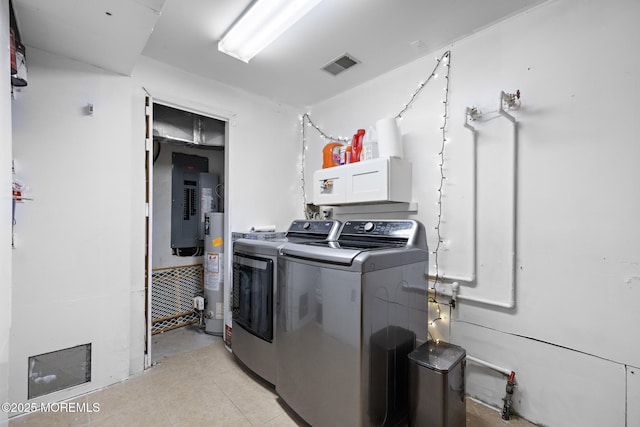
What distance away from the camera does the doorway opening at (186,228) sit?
2940 mm

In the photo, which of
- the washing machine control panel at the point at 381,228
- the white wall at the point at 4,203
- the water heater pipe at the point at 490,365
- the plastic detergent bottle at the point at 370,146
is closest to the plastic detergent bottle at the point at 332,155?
the plastic detergent bottle at the point at 370,146

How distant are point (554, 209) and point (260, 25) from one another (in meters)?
2.22

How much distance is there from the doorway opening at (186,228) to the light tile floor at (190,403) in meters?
0.57

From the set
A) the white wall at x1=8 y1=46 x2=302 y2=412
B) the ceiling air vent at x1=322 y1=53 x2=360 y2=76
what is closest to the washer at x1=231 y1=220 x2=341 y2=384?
the white wall at x1=8 y1=46 x2=302 y2=412

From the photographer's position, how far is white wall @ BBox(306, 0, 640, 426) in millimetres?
1426

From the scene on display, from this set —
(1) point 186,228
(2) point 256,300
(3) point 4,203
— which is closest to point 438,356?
(2) point 256,300

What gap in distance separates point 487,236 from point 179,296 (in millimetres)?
3257

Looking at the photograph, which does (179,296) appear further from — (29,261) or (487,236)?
(487,236)

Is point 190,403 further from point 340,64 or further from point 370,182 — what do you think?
point 340,64

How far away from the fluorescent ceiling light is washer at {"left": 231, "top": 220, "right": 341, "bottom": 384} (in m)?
1.49

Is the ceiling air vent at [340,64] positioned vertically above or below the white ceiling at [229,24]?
above

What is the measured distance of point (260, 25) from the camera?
73.0 inches

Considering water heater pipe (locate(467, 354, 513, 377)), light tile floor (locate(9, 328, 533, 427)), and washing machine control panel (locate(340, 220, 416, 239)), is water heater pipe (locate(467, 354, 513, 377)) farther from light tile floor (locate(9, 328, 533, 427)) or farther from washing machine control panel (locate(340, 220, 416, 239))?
washing machine control panel (locate(340, 220, 416, 239))

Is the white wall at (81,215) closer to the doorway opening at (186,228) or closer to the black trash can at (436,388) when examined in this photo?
the doorway opening at (186,228)
